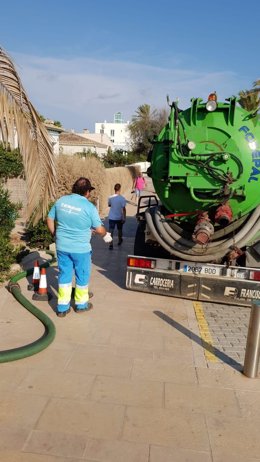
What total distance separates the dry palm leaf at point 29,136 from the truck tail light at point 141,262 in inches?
64.3

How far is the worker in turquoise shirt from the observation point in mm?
5062

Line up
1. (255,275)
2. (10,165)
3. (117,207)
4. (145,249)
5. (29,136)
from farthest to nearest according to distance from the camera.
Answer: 1. (10,165)
2. (117,207)
3. (145,249)
4. (255,275)
5. (29,136)

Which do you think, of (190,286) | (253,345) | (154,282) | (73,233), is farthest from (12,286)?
(253,345)

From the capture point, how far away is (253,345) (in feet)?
12.5

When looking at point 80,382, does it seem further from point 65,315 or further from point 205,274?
point 205,274

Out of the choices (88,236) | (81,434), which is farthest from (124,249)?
(81,434)

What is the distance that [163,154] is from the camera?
5.87 m

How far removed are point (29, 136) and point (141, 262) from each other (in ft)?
8.70

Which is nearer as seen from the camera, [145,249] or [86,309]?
[86,309]

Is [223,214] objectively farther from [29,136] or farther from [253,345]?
[29,136]

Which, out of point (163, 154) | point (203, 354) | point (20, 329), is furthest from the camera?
point (163, 154)

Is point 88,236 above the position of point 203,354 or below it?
above

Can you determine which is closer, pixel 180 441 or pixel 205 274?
pixel 180 441

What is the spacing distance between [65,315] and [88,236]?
114 cm
